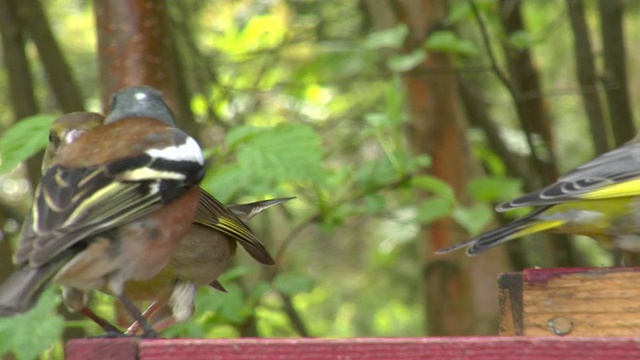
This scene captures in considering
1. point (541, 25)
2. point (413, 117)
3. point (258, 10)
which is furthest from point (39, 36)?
point (541, 25)

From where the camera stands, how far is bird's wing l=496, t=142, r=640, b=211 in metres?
3.92

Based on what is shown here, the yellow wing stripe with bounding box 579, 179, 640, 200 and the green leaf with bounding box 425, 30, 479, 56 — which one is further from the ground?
the green leaf with bounding box 425, 30, 479, 56

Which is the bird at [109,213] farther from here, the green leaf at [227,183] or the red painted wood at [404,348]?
the green leaf at [227,183]

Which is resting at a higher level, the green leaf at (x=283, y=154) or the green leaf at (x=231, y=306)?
the green leaf at (x=283, y=154)

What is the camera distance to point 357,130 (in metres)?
6.68

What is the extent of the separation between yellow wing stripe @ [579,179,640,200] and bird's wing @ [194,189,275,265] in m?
1.39

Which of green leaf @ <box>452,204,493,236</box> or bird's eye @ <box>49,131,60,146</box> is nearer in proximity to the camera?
bird's eye @ <box>49,131,60,146</box>

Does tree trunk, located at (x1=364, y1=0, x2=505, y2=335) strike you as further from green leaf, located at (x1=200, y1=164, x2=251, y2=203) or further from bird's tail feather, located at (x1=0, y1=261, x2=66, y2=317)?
bird's tail feather, located at (x1=0, y1=261, x2=66, y2=317)

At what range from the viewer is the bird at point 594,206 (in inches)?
154

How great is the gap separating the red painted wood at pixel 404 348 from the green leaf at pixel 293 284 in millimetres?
1758

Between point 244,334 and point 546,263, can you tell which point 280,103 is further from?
point 244,334

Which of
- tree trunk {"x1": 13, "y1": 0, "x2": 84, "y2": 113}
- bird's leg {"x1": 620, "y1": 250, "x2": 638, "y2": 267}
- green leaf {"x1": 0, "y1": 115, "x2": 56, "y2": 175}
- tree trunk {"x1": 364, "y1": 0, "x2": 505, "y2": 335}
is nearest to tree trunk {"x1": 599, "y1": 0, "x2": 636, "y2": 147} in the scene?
tree trunk {"x1": 364, "y1": 0, "x2": 505, "y2": 335}

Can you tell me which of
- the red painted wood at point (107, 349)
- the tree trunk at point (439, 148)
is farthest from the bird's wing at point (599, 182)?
the red painted wood at point (107, 349)

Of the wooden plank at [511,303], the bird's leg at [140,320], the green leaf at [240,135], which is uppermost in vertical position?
the green leaf at [240,135]
